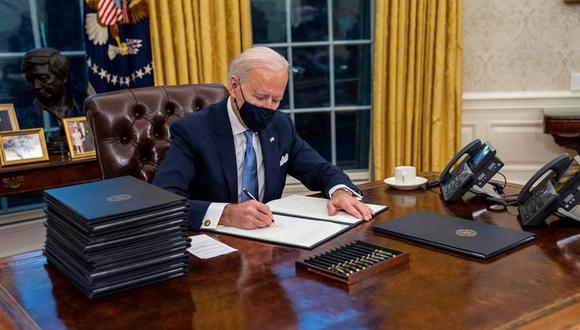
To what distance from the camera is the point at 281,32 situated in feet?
11.3

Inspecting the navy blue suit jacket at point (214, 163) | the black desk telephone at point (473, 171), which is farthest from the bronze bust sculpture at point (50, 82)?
the black desk telephone at point (473, 171)

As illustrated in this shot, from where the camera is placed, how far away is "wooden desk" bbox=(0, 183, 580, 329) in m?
0.95

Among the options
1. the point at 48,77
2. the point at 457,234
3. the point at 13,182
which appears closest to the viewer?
the point at 457,234

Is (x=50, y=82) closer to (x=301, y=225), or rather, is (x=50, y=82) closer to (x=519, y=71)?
(x=301, y=225)

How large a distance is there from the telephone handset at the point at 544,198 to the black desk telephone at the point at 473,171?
20 cm

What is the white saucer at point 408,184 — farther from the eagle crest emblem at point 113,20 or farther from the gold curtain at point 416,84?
the eagle crest emblem at point 113,20

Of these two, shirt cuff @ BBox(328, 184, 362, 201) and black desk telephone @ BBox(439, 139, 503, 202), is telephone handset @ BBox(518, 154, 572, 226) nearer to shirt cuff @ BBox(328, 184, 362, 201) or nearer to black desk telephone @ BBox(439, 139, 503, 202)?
black desk telephone @ BBox(439, 139, 503, 202)

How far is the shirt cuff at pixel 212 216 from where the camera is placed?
1536 millimetres

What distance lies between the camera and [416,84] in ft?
11.1

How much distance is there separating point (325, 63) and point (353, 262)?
2528 mm

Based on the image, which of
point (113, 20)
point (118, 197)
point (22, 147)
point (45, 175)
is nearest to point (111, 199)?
point (118, 197)

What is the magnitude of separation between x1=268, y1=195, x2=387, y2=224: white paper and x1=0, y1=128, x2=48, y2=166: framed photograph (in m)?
1.37

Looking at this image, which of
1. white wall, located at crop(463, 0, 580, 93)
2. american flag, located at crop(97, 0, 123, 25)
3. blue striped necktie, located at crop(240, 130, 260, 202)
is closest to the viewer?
blue striped necktie, located at crop(240, 130, 260, 202)

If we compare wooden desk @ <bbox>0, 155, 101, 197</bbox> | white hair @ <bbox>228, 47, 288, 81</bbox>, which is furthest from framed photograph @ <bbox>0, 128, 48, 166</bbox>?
white hair @ <bbox>228, 47, 288, 81</bbox>
